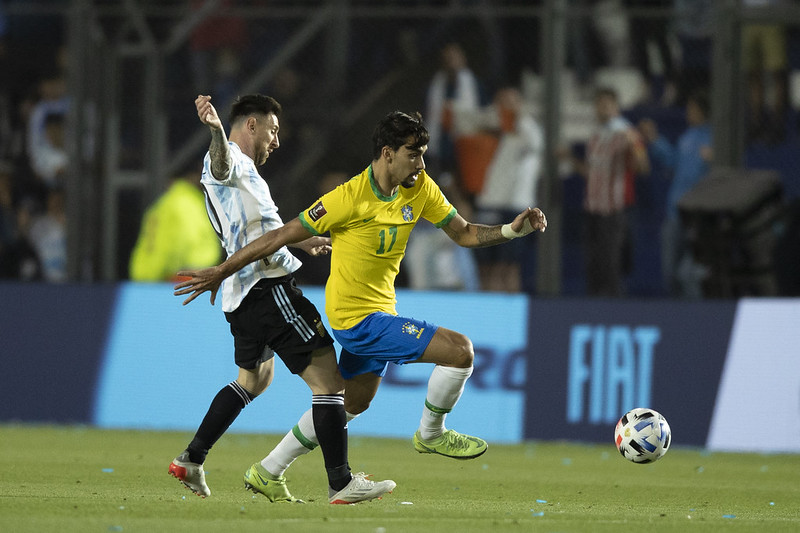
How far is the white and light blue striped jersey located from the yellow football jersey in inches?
11.6

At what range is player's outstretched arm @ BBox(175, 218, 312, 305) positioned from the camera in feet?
22.4

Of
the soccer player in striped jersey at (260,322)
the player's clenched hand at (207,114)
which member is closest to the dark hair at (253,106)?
the soccer player in striped jersey at (260,322)

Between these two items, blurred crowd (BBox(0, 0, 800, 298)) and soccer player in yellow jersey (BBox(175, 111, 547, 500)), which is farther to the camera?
blurred crowd (BBox(0, 0, 800, 298))

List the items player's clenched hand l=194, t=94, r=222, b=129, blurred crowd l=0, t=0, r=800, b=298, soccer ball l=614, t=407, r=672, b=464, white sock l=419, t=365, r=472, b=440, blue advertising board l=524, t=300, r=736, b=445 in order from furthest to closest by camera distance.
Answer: blurred crowd l=0, t=0, r=800, b=298
blue advertising board l=524, t=300, r=736, b=445
soccer ball l=614, t=407, r=672, b=464
white sock l=419, t=365, r=472, b=440
player's clenched hand l=194, t=94, r=222, b=129

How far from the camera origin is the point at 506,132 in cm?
1416

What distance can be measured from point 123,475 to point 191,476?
63.6 inches

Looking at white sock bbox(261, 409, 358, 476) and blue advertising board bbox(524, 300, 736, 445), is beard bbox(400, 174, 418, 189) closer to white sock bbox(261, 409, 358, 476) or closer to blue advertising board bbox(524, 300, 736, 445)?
white sock bbox(261, 409, 358, 476)

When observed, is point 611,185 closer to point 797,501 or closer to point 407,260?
point 407,260

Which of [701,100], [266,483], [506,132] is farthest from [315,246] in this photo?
[701,100]

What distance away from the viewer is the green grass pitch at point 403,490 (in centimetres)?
647

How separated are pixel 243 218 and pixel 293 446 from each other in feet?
3.95

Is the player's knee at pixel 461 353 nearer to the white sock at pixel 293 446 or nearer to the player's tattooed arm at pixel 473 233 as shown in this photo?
the player's tattooed arm at pixel 473 233

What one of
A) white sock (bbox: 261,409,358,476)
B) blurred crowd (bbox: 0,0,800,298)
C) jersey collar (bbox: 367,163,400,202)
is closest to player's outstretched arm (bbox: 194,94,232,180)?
jersey collar (bbox: 367,163,400,202)

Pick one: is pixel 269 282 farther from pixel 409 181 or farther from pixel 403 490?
pixel 403 490
